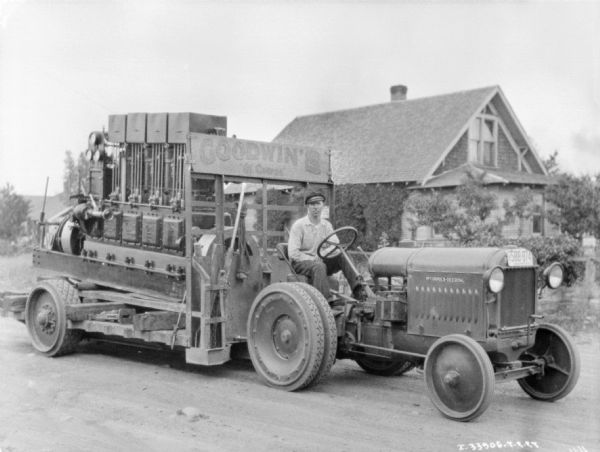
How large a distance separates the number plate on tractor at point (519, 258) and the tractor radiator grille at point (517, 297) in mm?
60

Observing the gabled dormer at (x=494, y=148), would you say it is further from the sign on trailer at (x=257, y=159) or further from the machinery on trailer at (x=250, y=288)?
the machinery on trailer at (x=250, y=288)

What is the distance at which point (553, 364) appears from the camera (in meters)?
6.55

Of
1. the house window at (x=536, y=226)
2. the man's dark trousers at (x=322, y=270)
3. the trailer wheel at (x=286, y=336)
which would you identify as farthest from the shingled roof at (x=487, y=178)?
the trailer wheel at (x=286, y=336)

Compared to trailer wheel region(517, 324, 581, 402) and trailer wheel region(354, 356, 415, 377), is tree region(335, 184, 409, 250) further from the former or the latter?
trailer wheel region(517, 324, 581, 402)

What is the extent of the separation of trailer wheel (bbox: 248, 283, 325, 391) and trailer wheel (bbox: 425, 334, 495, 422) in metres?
1.16

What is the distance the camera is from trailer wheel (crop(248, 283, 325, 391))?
6699 mm

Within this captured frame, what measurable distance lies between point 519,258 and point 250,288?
2.83 meters

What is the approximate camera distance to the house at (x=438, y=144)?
892 inches

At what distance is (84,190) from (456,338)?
5.44 m

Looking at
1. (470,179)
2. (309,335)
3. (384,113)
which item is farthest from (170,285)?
(384,113)

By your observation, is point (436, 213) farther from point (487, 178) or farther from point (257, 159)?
point (257, 159)

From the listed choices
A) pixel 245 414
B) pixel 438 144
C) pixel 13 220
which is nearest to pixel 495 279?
pixel 245 414

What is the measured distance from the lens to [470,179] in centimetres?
1622

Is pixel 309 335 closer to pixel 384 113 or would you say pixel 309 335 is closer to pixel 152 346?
pixel 152 346
